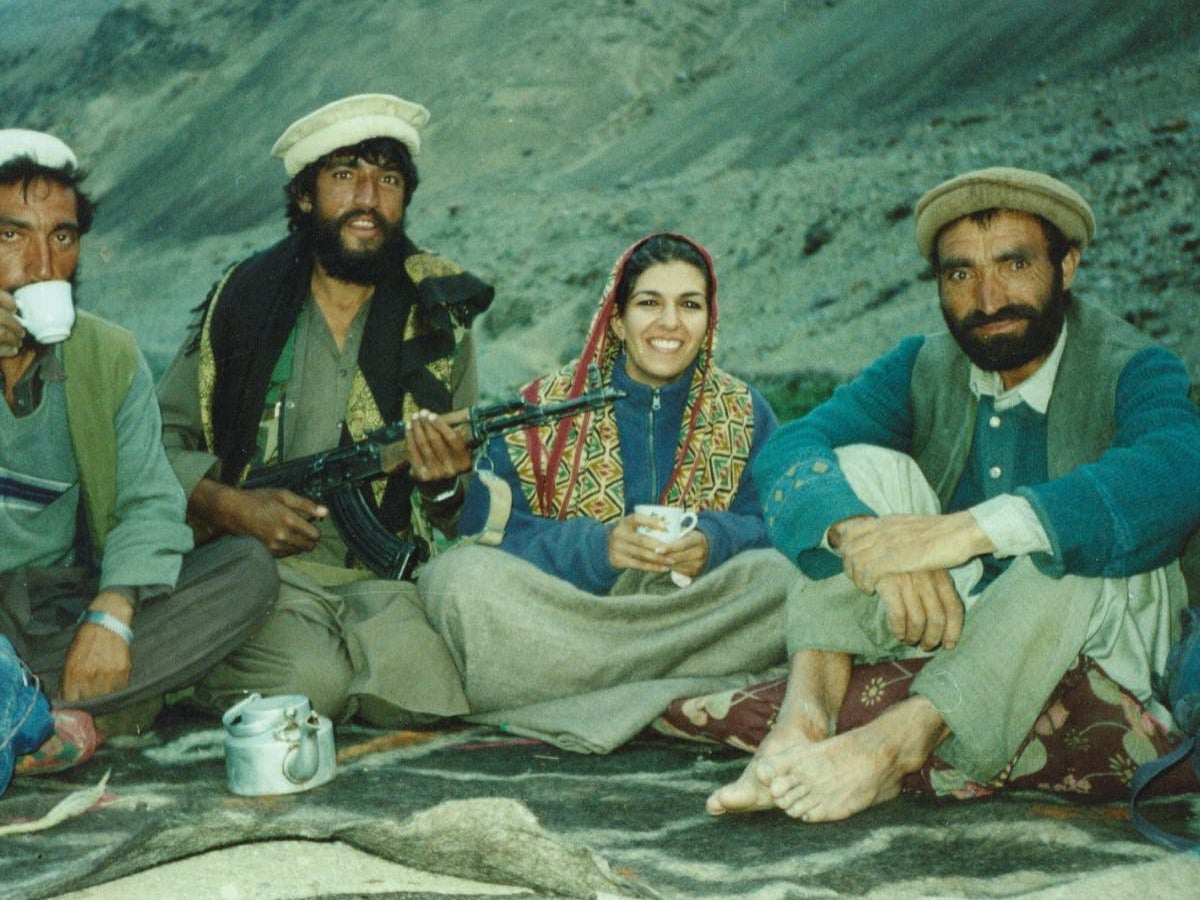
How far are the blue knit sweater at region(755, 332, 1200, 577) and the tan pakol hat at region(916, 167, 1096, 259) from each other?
1.19ft

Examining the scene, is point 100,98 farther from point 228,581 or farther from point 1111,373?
point 1111,373

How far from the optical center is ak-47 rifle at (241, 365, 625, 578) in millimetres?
3869

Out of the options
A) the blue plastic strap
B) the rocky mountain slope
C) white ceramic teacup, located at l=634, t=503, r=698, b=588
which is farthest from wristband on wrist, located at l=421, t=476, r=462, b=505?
the rocky mountain slope

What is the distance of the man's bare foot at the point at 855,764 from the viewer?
2.61 m

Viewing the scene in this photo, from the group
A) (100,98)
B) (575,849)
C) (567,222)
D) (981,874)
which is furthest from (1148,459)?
(100,98)

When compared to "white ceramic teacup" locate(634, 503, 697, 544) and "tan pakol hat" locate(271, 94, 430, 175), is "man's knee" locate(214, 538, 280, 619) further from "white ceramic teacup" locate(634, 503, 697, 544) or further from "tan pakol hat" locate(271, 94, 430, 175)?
"tan pakol hat" locate(271, 94, 430, 175)

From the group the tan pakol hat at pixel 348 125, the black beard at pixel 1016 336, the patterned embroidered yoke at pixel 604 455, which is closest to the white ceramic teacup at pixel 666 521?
the patterned embroidered yoke at pixel 604 455

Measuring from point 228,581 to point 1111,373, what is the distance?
7.56ft

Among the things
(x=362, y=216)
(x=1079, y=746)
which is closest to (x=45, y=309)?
(x=362, y=216)

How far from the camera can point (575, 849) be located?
2.20 m

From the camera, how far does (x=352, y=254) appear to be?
424 centimetres

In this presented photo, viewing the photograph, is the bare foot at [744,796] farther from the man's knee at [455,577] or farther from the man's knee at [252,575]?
the man's knee at [252,575]

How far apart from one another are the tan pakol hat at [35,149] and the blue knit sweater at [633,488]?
1428 mm

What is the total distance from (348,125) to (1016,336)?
229 centimetres
